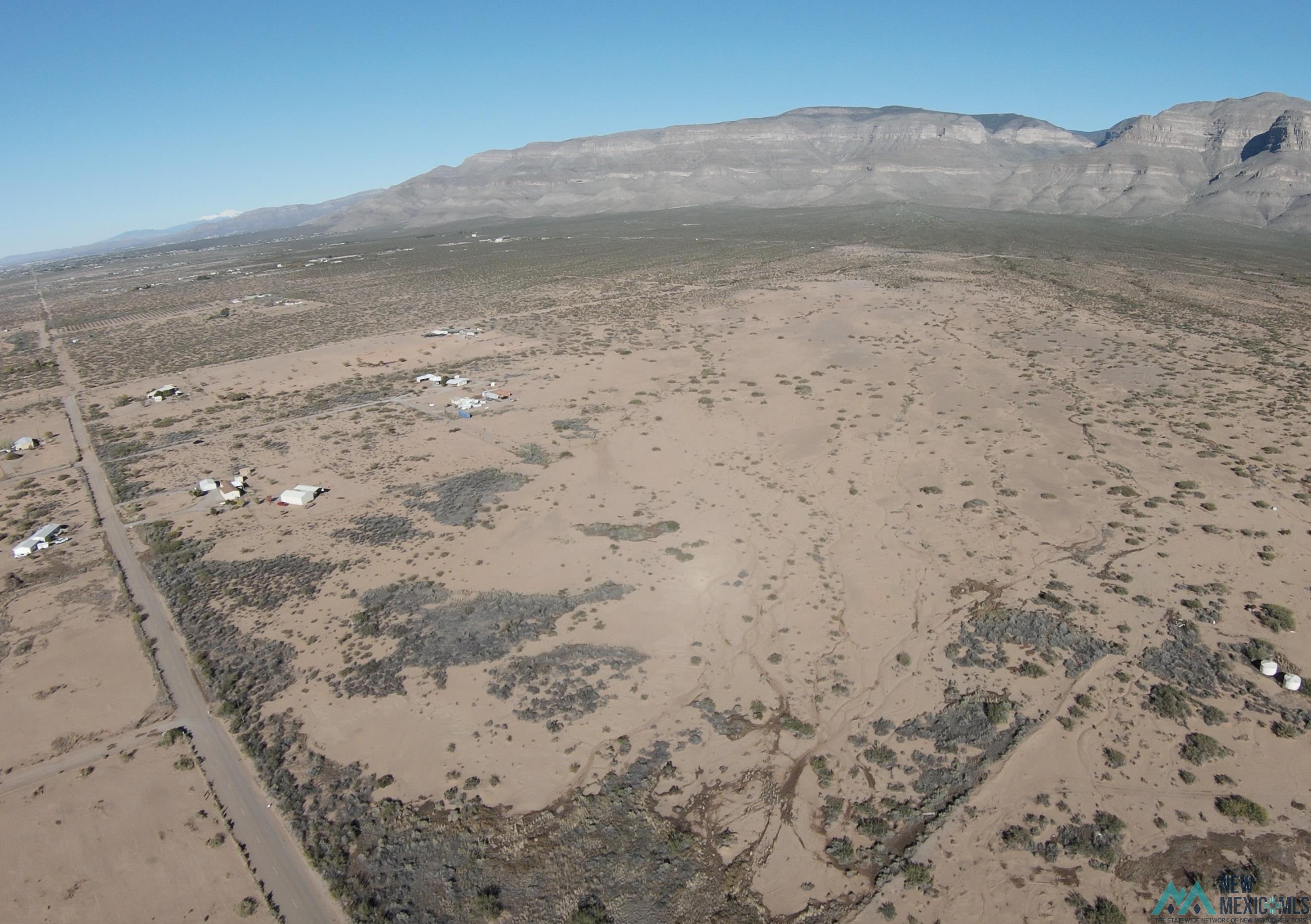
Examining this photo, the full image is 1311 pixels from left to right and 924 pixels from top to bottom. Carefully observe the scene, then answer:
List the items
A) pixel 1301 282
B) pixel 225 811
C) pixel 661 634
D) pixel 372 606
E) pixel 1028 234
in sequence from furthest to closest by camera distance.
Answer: pixel 1028 234 → pixel 1301 282 → pixel 372 606 → pixel 661 634 → pixel 225 811

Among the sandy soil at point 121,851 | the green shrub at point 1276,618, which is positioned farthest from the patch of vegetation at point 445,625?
the green shrub at point 1276,618

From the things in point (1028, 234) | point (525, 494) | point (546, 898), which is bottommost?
point (546, 898)

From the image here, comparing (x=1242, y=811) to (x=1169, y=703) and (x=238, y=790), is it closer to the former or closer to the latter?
(x=1169, y=703)

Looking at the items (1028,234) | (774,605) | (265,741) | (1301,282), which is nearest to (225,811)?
(265,741)

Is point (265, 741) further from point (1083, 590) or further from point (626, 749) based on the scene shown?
point (1083, 590)

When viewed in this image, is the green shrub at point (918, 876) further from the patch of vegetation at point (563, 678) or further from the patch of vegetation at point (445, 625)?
the patch of vegetation at point (445, 625)

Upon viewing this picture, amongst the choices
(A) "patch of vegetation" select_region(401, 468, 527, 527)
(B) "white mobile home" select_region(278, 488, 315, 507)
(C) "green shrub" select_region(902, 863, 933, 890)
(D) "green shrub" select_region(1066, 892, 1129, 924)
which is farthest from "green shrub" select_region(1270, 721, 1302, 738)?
(B) "white mobile home" select_region(278, 488, 315, 507)
